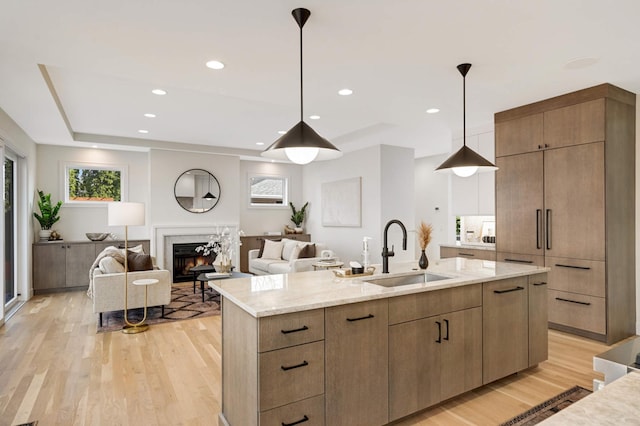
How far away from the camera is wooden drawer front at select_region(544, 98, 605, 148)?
3.66m

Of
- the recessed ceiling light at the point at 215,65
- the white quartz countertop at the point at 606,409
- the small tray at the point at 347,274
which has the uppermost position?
the recessed ceiling light at the point at 215,65

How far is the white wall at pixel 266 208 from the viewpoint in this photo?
8.70 meters

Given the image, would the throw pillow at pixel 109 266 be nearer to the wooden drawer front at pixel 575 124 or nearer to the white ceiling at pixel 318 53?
the white ceiling at pixel 318 53

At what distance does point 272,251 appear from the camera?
283 inches

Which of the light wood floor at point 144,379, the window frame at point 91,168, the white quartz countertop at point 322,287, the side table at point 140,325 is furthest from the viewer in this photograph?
the window frame at point 91,168

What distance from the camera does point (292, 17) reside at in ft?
7.90

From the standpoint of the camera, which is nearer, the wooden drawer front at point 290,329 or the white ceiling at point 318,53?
the wooden drawer front at point 290,329

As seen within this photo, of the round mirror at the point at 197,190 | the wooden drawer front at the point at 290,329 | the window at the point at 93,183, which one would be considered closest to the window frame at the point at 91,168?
the window at the point at 93,183

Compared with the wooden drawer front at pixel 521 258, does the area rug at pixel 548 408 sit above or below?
below

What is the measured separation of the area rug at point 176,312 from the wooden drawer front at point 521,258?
374cm

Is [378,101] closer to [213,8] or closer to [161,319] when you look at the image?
[213,8]

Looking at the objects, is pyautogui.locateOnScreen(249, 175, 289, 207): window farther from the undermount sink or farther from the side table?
the undermount sink

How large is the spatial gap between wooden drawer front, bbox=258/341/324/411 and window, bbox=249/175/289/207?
7137 mm

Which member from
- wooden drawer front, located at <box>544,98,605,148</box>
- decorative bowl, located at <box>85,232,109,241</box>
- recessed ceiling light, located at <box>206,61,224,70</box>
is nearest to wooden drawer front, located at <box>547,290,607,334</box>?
wooden drawer front, located at <box>544,98,605,148</box>
